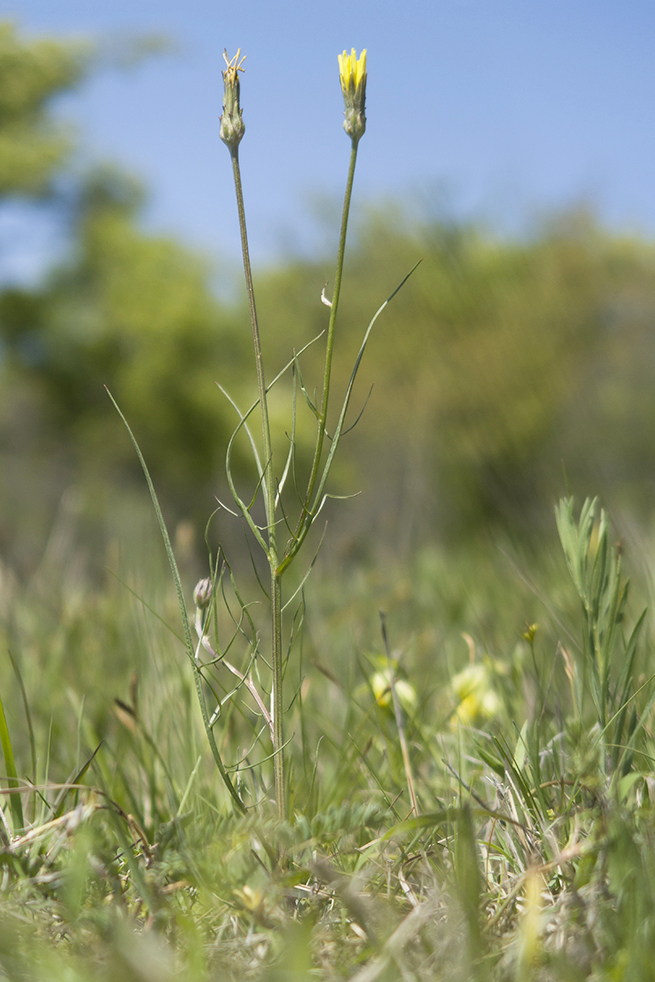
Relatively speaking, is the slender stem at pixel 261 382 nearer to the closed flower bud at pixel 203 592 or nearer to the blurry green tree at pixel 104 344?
the closed flower bud at pixel 203 592

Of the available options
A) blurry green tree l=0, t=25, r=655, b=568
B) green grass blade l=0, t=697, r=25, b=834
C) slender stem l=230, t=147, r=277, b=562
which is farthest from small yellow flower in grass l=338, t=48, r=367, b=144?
blurry green tree l=0, t=25, r=655, b=568

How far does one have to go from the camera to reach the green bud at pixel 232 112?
2.13 feet

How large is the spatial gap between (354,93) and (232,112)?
0.12m

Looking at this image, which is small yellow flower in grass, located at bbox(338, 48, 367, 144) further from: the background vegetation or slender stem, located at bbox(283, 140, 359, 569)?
the background vegetation

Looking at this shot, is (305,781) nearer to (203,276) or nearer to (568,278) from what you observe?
(568,278)

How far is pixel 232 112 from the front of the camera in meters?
0.65

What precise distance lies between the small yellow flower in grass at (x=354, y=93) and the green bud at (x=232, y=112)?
0.10 meters

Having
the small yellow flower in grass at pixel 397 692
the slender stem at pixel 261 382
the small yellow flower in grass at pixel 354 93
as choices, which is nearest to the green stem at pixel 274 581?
the slender stem at pixel 261 382

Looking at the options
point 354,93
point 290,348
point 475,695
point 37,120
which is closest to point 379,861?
point 475,695

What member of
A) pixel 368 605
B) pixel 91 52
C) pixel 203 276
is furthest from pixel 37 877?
pixel 91 52

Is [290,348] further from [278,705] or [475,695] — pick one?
[278,705]

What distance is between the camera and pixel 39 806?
885mm

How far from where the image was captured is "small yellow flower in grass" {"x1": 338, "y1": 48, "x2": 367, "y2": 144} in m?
0.62

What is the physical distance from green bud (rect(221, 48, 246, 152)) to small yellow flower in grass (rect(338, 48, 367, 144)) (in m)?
0.10
